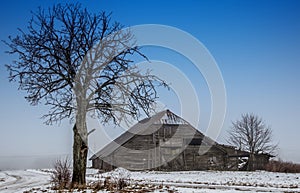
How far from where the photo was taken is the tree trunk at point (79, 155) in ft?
54.7

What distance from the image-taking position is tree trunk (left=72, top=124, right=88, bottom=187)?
16.7m

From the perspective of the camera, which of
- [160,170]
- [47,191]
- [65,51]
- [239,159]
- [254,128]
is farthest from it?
[254,128]

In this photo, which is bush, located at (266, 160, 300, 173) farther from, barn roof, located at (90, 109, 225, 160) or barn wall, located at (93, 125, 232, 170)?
barn wall, located at (93, 125, 232, 170)

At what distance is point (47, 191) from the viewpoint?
47.0 ft

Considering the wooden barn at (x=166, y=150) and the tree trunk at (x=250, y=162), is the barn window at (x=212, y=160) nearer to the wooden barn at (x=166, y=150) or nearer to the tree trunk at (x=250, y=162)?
the wooden barn at (x=166, y=150)

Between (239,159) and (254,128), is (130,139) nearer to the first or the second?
(239,159)

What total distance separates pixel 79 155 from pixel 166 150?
25.8 m

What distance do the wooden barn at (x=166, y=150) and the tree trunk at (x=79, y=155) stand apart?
24671 mm

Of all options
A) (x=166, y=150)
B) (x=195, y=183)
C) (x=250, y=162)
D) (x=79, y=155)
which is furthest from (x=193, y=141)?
(x=79, y=155)

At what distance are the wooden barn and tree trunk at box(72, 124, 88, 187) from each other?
24.7 metres

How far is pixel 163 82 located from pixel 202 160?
2708cm

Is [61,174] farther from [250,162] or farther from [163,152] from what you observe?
[250,162]

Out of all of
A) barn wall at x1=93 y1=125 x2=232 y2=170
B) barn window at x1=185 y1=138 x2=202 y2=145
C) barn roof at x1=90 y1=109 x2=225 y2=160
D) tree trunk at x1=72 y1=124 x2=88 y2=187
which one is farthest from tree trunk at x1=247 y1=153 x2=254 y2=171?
tree trunk at x1=72 y1=124 x2=88 y2=187

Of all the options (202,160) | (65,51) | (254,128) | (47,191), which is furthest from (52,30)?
(254,128)
